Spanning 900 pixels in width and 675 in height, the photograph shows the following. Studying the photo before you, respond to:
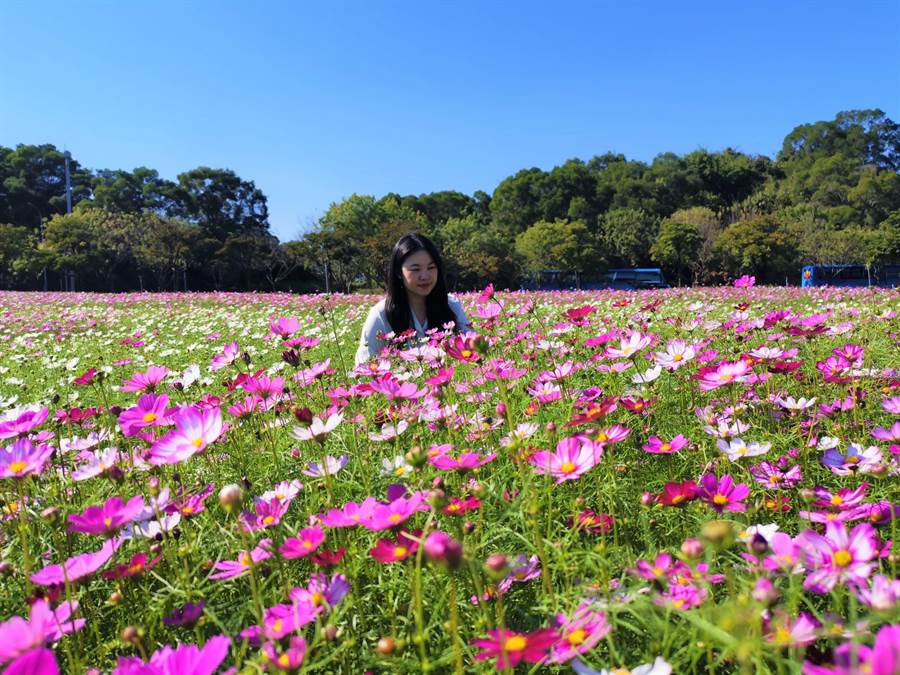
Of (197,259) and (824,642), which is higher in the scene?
(197,259)

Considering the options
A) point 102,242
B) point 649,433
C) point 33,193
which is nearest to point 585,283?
point 102,242

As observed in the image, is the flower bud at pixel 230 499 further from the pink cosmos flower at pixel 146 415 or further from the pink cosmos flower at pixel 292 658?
the pink cosmos flower at pixel 146 415

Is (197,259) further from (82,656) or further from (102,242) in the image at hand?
(82,656)

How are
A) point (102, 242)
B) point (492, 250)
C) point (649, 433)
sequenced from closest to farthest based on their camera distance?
point (649, 433) → point (102, 242) → point (492, 250)

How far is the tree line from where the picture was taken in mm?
24062

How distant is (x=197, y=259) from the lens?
25.8 meters

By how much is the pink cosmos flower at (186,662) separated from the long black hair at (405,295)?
2.52 metres

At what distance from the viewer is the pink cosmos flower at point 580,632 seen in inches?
20.6

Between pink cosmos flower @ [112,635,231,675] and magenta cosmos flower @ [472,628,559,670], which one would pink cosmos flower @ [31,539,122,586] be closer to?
pink cosmos flower @ [112,635,231,675]

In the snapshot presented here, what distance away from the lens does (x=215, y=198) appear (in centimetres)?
3950

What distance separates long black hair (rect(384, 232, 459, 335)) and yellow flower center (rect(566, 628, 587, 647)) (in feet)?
8.05

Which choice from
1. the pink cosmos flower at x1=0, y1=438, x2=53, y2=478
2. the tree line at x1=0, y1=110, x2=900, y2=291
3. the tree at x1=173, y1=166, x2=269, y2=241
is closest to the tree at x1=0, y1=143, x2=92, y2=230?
the tree line at x1=0, y1=110, x2=900, y2=291

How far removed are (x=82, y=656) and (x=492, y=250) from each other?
83.3 ft

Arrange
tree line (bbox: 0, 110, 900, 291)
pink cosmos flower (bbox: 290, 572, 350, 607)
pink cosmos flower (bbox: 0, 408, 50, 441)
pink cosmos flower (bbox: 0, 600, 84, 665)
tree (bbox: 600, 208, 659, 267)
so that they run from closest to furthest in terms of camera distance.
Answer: pink cosmos flower (bbox: 0, 600, 84, 665) → pink cosmos flower (bbox: 290, 572, 350, 607) → pink cosmos flower (bbox: 0, 408, 50, 441) → tree line (bbox: 0, 110, 900, 291) → tree (bbox: 600, 208, 659, 267)
